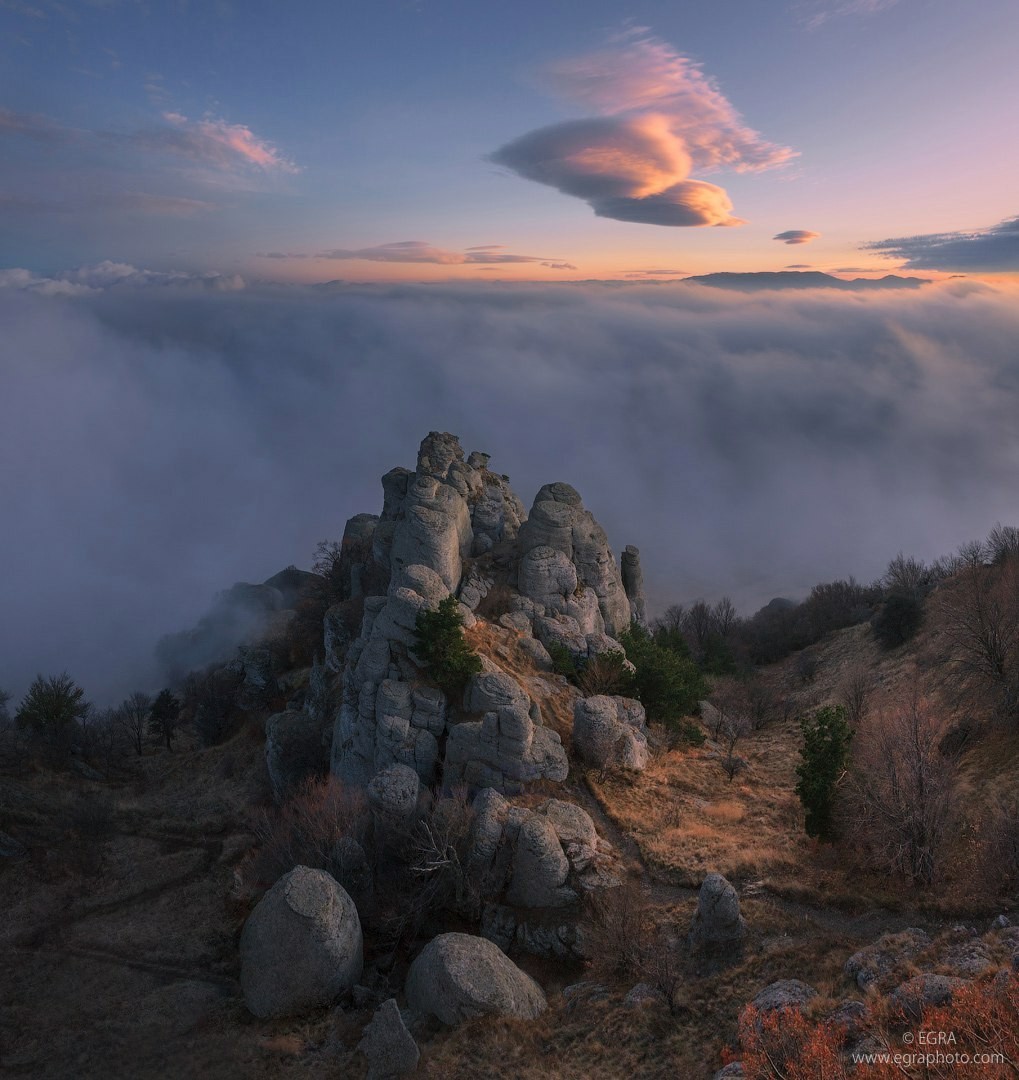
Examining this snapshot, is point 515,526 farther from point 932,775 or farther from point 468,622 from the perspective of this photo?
point 932,775

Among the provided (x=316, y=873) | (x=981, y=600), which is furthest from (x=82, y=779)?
(x=981, y=600)

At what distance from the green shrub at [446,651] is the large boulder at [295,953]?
41.1 feet

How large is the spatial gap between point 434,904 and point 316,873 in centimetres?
583

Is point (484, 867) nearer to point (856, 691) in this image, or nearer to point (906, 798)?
point (906, 798)

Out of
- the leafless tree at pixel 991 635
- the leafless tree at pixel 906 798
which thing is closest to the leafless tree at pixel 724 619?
the leafless tree at pixel 991 635

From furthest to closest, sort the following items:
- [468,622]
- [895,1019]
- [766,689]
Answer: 1. [766,689]
2. [468,622]
3. [895,1019]

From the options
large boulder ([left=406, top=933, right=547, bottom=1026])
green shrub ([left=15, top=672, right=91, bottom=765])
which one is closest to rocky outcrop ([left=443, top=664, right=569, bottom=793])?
large boulder ([left=406, top=933, right=547, bottom=1026])

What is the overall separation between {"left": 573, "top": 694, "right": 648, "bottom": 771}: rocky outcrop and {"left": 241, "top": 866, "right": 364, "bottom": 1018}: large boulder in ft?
50.6

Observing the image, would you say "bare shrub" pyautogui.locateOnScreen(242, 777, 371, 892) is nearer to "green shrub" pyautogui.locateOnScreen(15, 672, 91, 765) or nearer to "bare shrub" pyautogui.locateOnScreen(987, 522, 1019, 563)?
"green shrub" pyautogui.locateOnScreen(15, 672, 91, 765)

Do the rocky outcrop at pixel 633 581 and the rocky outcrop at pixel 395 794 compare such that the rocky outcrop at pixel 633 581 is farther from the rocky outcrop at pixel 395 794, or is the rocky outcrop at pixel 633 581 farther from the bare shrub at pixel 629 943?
the bare shrub at pixel 629 943

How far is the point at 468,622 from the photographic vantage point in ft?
136

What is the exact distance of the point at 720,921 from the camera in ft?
77.7

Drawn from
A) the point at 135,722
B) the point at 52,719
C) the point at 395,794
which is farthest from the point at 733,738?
the point at 135,722

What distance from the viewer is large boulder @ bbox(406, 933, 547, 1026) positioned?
23188mm
